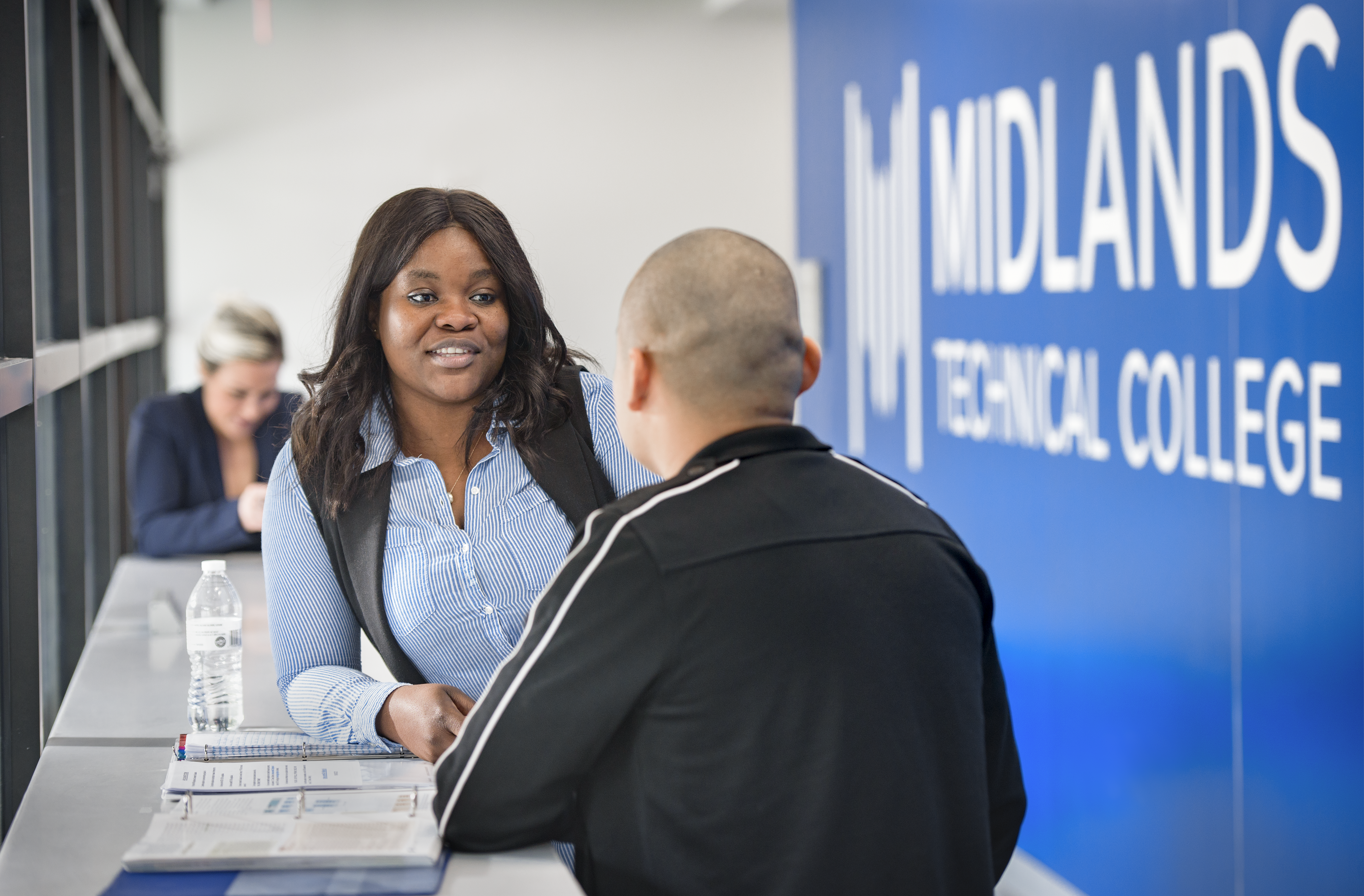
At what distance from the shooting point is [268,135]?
20.8ft

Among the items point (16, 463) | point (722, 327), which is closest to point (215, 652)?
point (16, 463)

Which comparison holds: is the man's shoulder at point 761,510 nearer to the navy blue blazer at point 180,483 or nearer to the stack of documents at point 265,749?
the stack of documents at point 265,749

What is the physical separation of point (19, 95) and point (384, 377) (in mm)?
721

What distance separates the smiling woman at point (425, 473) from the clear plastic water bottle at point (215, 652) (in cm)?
25

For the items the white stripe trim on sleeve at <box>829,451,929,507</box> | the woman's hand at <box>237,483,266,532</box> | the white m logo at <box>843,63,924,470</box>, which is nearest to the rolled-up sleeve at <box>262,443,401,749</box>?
the white stripe trim on sleeve at <box>829,451,929,507</box>

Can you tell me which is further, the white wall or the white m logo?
the white wall

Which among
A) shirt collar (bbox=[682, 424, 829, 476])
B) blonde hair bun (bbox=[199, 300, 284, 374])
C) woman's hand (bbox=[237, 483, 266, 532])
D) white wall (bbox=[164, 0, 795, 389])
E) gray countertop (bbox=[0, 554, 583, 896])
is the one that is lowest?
gray countertop (bbox=[0, 554, 583, 896])

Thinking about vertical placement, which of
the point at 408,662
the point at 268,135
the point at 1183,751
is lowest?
the point at 1183,751

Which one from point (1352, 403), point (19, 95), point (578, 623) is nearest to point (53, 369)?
point (19, 95)

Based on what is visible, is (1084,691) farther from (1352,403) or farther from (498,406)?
(498,406)

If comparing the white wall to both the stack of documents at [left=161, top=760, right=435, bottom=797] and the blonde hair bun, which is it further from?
the stack of documents at [left=161, top=760, right=435, bottom=797]

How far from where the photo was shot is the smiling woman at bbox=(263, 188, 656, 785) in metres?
1.67

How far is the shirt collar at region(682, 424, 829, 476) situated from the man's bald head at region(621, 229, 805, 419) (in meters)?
0.03

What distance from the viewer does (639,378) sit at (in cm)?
120
